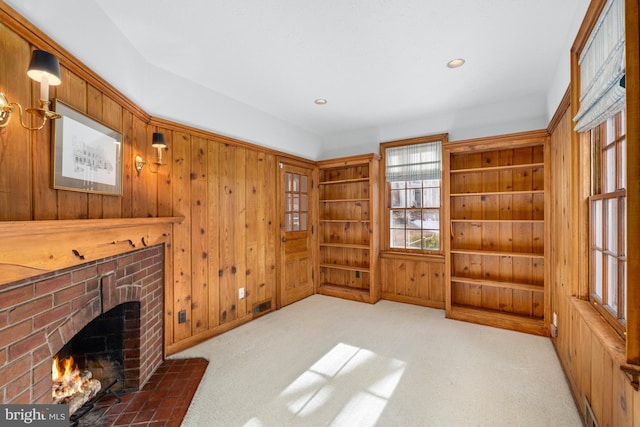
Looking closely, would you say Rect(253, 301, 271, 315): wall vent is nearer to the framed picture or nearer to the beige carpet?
the beige carpet

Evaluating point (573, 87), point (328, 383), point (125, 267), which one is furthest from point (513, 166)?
point (125, 267)

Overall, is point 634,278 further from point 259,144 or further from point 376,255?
point 259,144

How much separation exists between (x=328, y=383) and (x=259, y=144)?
9.37 ft

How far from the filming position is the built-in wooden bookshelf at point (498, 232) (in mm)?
3229

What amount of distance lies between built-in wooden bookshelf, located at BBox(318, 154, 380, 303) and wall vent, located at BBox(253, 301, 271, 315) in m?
1.13

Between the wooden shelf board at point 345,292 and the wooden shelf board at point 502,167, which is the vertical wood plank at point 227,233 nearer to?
the wooden shelf board at point 345,292

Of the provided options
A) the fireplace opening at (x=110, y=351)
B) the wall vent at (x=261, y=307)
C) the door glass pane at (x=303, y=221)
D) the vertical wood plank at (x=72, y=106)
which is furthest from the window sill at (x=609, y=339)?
the door glass pane at (x=303, y=221)

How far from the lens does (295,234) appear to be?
14.1 feet

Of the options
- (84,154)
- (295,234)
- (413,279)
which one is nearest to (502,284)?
(413,279)

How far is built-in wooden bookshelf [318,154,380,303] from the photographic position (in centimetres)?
419

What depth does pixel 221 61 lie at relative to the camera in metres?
2.44

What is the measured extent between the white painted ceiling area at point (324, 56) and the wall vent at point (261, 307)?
2209 millimetres

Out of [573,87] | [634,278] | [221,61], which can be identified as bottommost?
[634,278]

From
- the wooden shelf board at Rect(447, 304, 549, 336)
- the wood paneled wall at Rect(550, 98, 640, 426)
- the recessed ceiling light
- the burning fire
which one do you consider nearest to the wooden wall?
the burning fire
